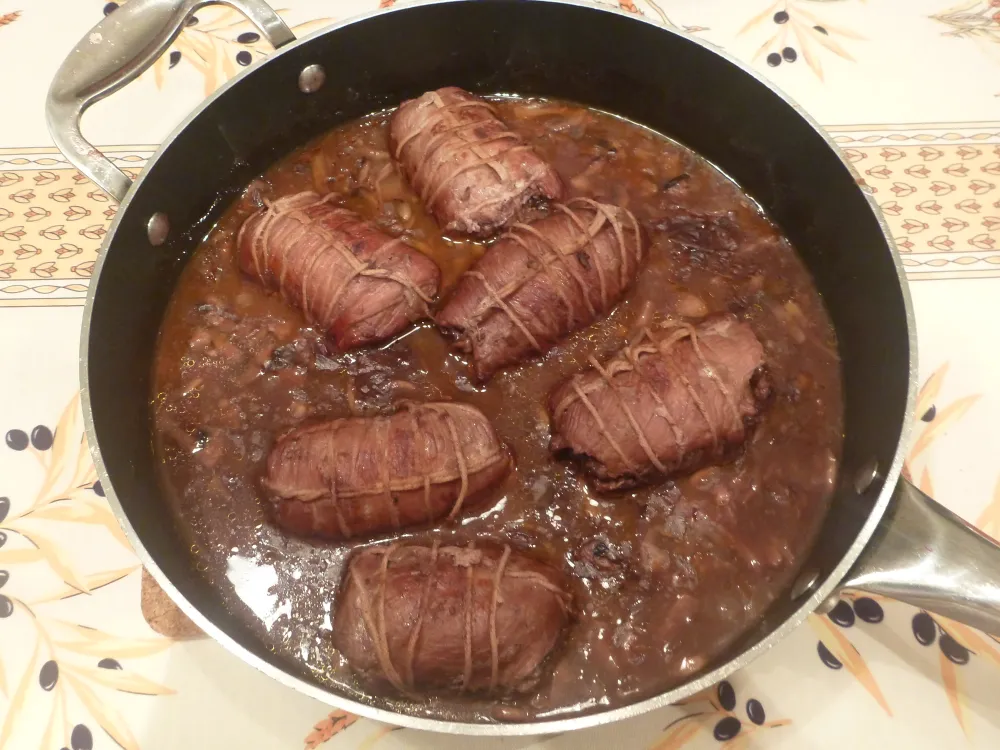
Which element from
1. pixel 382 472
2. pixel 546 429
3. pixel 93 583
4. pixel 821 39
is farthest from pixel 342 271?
pixel 821 39

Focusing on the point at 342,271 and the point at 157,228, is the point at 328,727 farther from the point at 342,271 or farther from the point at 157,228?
the point at 157,228

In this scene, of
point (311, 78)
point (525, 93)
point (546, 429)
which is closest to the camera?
point (546, 429)

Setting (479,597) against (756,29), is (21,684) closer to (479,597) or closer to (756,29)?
(479,597)

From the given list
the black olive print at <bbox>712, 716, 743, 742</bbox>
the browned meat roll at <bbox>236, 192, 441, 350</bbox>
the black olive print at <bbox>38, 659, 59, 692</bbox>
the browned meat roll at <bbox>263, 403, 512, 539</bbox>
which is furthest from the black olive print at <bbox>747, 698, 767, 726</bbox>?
the black olive print at <bbox>38, 659, 59, 692</bbox>

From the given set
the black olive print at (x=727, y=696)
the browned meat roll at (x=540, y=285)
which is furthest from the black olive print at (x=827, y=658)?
the browned meat roll at (x=540, y=285)

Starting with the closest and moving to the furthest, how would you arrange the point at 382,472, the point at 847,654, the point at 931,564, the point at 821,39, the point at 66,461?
the point at 931,564 → the point at 382,472 → the point at 847,654 → the point at 66,461 → the point at 821,39

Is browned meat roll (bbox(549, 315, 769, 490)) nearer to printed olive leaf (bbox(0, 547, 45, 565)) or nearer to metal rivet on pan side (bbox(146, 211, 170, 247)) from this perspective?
metal rivet on pan side (bbox(146, 211, 170, 247))

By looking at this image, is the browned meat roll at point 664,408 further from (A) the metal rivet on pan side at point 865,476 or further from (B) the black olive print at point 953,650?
(B) the black olive print at point 953,650
